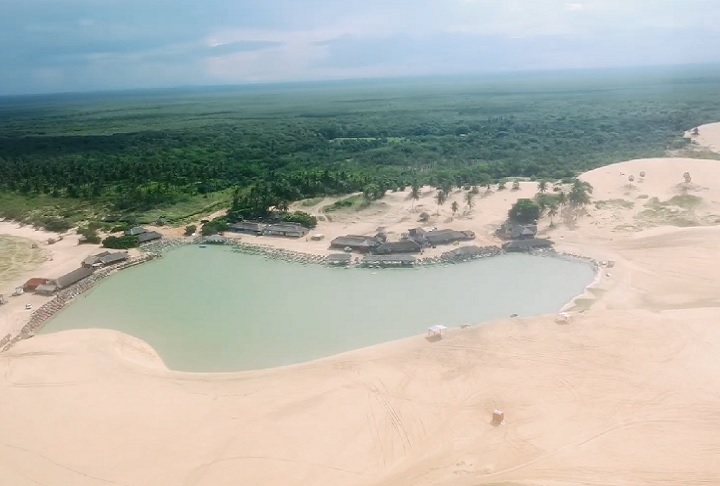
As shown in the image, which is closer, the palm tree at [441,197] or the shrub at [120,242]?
the shrub at [120,242]

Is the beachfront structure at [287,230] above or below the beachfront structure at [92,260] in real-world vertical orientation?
above

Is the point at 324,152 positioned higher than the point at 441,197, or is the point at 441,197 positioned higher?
the point at 324,152

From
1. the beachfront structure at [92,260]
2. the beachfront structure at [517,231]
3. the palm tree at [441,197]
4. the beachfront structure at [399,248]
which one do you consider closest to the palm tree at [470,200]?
the palm tree at [441,197]

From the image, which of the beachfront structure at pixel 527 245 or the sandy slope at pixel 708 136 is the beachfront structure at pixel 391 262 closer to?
the beachfront structure at pixel 527 245

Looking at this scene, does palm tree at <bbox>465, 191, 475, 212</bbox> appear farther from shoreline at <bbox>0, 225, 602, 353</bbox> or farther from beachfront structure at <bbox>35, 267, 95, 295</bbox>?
beachfront structure at <bbox>35, 267, 95, 295</bbox>

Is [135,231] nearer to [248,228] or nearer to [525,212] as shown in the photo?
[248,228]

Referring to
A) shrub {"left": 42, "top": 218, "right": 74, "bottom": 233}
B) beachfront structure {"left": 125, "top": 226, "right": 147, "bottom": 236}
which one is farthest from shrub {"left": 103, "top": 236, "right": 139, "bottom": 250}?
shrub {"left": 42, "top": 218, "right": 74, "bottom": 233}

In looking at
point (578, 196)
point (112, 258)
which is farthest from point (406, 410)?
point (578, 196)
